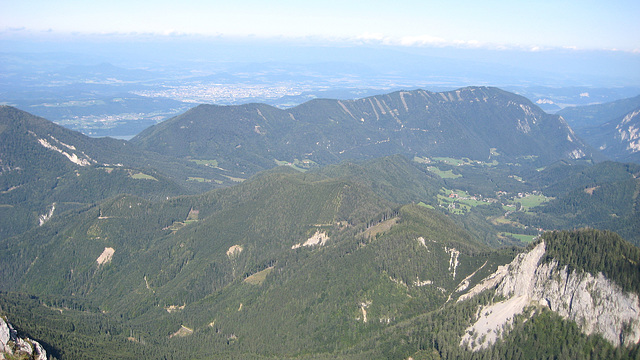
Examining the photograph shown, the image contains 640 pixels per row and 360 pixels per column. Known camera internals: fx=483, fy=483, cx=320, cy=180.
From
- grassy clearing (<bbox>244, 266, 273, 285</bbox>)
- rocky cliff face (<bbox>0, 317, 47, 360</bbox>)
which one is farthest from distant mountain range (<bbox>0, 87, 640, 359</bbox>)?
rocky cliff face (<bbox>0, 317, 47, 360</bbox>)

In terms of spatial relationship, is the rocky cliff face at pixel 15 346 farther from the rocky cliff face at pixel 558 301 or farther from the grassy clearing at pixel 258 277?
the rocky cliff face at pixel 558 301

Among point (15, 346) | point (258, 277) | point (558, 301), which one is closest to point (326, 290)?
point (258, 277)

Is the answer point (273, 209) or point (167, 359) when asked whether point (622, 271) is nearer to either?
point (167, 359)

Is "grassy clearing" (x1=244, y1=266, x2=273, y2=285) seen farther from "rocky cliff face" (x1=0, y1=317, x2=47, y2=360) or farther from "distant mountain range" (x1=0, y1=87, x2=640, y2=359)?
"rocky cliff face" (x1=0, y1=317, x2=47, y2=360)

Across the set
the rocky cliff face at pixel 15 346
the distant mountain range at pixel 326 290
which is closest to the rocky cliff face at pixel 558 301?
the distant mountain range at pixel 326 290

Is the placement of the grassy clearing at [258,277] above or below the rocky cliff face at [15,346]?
below
